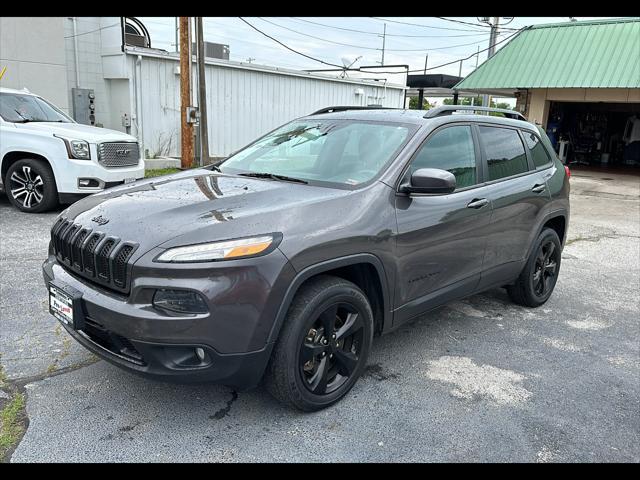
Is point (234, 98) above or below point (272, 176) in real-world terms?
above

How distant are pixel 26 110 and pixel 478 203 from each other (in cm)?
745

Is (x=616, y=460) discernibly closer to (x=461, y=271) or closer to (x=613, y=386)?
(x=613, y=386)

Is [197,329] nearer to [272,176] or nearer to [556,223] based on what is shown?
[272,176]

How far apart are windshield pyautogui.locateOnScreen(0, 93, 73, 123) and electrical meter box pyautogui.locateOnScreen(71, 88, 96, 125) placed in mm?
6224

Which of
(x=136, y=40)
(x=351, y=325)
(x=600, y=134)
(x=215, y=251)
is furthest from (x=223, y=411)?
(x=600, y=134)

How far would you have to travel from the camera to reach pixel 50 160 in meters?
7.72

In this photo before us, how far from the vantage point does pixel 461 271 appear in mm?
3928

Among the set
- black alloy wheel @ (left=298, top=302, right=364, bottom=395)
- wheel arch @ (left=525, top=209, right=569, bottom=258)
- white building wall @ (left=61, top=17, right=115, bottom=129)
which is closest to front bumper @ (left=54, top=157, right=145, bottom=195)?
black alloy wheel @ (left=298, top=302, right=364, bottom=395)

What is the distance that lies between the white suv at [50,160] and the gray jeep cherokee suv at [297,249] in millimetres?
4415

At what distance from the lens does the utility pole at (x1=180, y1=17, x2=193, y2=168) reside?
38.3ft

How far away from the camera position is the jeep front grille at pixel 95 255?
261 cm

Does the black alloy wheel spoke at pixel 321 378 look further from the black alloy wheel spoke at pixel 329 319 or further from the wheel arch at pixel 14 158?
Result: the wheel arch at pixel 14 158

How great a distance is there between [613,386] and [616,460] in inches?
37.4

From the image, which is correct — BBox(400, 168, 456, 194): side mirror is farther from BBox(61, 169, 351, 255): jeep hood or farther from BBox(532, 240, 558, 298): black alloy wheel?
BBox(532, 240, 558, 298): black alloy wheel
